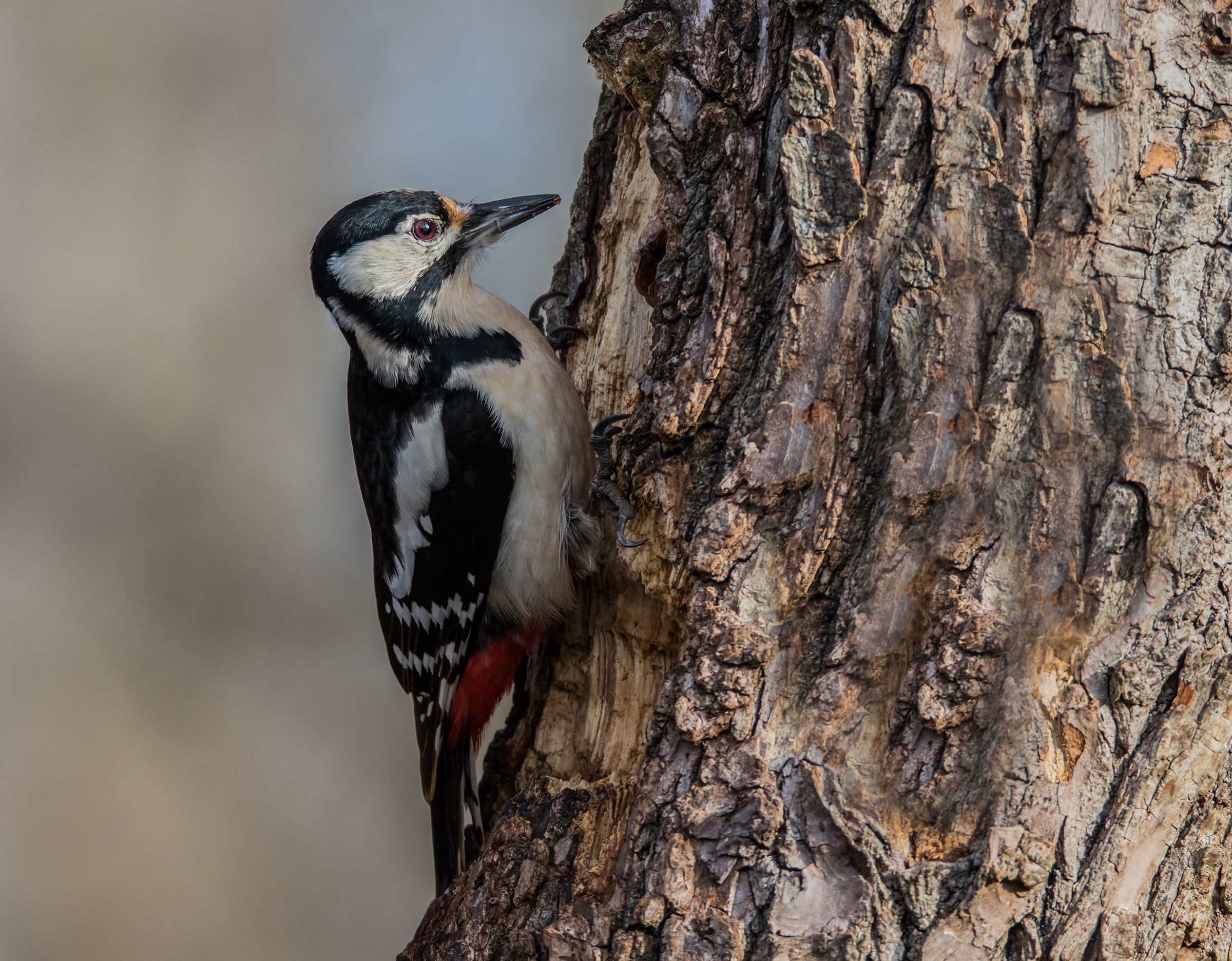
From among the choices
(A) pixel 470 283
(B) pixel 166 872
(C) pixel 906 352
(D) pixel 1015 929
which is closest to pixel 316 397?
(A) pixel 470 283

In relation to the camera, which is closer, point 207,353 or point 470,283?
point 470,283

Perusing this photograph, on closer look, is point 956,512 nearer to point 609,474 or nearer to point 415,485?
point 609,474

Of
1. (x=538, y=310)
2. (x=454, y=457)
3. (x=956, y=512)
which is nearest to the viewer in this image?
(x=956, y=512)

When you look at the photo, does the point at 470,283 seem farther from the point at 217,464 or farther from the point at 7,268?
the point at 7,268

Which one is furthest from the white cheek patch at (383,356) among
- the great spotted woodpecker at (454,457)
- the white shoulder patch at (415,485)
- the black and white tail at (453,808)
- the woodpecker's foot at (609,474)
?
the black and white tail at (453,808)

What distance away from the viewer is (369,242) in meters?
2.32

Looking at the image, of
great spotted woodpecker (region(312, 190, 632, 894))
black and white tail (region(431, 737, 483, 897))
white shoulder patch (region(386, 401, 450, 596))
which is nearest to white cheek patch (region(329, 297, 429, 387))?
great spotted woodpecker (region(312, 190, 632, 894))

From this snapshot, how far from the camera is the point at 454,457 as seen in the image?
2227 millimetres

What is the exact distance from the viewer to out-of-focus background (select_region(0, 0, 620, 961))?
3350mm

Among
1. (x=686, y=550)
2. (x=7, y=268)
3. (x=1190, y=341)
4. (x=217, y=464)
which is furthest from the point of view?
(x=217, y=464)

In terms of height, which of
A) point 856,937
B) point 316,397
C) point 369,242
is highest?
point 369,242

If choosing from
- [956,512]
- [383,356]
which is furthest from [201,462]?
[956,512]

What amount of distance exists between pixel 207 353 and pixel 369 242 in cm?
140

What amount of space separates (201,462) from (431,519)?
5.08 ft
